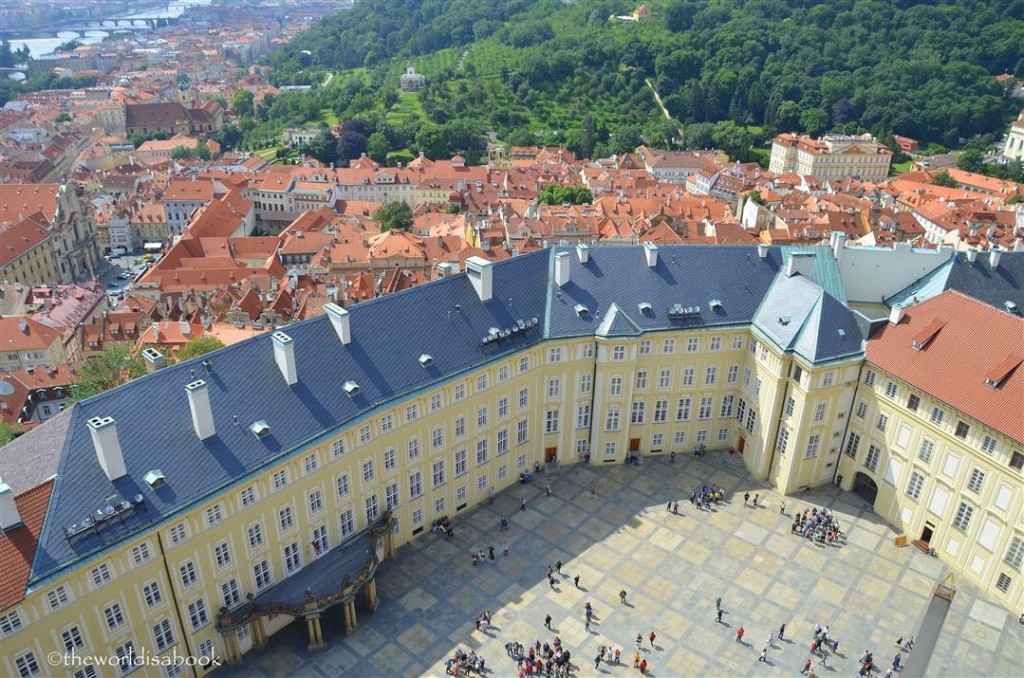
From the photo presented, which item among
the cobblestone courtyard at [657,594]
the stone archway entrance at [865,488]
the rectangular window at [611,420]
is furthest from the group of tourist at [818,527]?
the rectangular window at [611,420]

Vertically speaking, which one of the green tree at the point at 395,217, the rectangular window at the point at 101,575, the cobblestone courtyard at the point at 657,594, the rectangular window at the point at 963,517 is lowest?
the green tree at the point at 395,217

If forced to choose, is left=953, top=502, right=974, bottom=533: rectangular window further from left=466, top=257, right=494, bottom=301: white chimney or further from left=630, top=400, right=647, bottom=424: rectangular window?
left=466, top=257, right=494, bottom=301: white chimney

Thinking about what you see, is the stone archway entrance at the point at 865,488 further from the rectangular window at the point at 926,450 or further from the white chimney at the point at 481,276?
the white chimney at the point at 481,276

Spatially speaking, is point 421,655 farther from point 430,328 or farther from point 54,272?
point 54,272

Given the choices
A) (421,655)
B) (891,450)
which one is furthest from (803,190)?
(421,655)

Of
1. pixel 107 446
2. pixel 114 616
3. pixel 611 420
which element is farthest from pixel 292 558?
pixel 611 420

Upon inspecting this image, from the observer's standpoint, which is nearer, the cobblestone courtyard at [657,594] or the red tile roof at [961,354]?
the cobblestone courtyard at [657,594]
